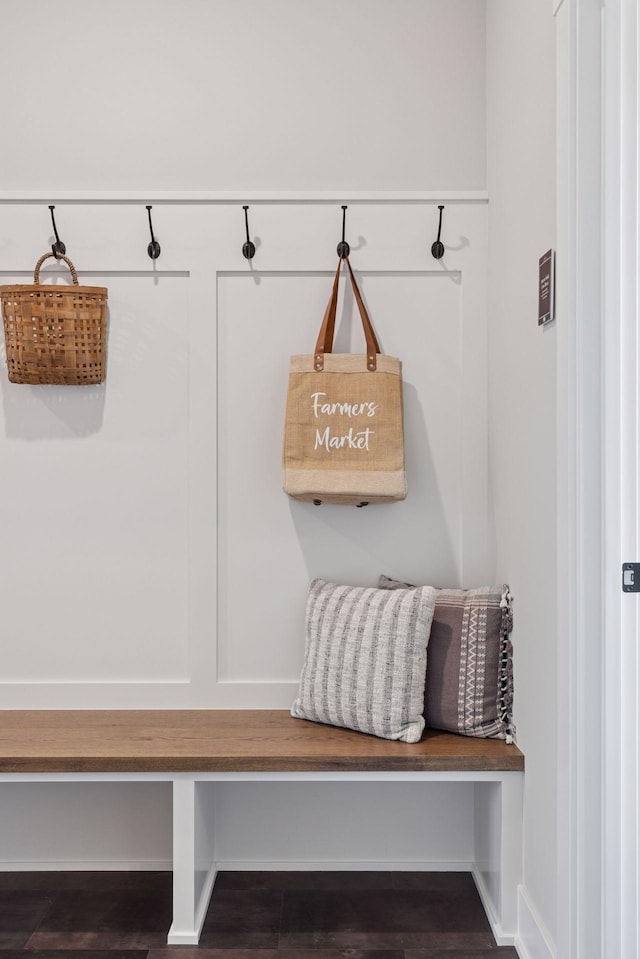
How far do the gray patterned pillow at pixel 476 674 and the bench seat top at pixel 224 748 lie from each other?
5cm

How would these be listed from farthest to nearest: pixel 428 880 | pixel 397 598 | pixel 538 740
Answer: pixel 428 880, pixel 397 598, pixel 538 740

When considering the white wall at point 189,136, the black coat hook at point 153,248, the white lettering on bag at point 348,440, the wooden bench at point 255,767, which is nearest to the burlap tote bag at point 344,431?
the white lettering on bag at point 348,440

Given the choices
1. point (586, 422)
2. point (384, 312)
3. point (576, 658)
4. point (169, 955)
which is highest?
point (384, 312)

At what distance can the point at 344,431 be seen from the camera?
2.13 metres

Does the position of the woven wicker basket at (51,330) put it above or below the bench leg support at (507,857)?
above

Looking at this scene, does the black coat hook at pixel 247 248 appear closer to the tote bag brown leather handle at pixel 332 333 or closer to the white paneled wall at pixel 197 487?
the white paneled wall at pixel 197 487

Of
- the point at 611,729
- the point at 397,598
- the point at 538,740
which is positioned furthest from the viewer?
the point at 397,598

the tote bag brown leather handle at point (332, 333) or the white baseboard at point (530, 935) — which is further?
the tote bag brown leather handle at point (332, 333)

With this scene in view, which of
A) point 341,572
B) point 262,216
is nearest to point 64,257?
point 262,216

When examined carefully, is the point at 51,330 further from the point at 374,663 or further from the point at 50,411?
the point at 374,663

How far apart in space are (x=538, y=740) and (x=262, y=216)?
155cm

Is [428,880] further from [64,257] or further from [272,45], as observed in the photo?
[272,45]

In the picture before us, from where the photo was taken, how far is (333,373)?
2.15 meters

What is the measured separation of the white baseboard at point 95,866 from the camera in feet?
7.45
